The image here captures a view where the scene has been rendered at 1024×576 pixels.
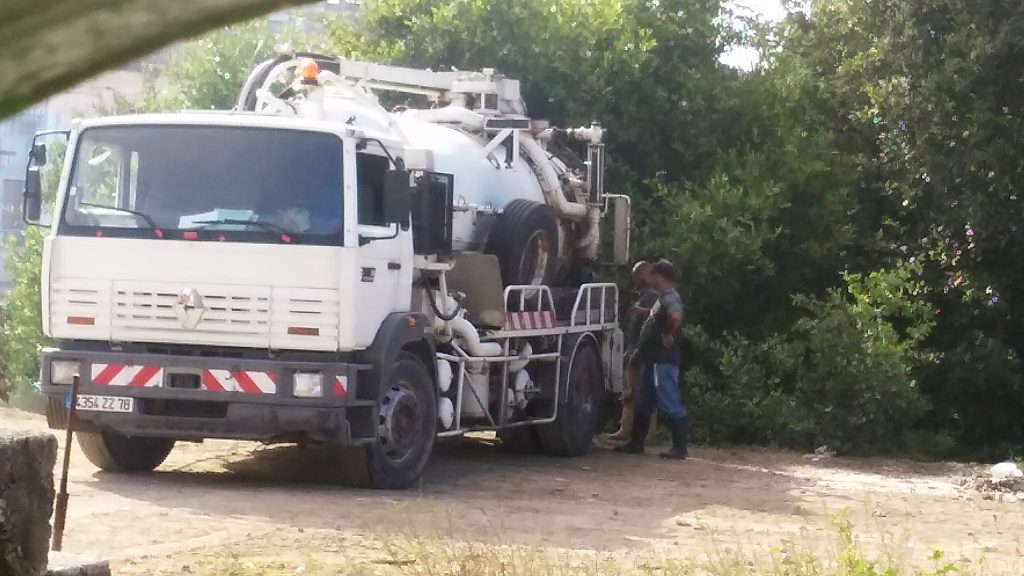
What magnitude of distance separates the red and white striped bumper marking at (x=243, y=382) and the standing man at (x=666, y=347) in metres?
4.90

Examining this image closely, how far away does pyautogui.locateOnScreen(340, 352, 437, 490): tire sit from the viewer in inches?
383

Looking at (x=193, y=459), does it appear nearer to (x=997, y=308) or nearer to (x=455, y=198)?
(x=455, y=198)

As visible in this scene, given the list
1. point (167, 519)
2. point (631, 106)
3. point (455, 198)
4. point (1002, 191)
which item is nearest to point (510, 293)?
A: point (455, 198)

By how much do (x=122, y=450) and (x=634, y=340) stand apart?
5.60 metres

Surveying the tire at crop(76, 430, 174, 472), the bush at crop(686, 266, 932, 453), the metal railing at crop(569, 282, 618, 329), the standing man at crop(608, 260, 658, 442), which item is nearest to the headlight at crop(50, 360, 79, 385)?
the tire at crop(76, 430, 174, 472)

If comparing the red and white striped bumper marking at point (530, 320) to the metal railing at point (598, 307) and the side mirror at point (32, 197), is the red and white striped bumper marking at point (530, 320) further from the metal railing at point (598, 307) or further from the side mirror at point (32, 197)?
the side mirror at point (32, 197)

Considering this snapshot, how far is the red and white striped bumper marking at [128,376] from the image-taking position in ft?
30.5

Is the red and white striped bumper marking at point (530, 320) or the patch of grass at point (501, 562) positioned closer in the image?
the patch of grass at point (501, 562)

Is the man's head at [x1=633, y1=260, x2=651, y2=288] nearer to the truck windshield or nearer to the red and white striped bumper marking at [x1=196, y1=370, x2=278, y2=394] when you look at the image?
the truck windshield

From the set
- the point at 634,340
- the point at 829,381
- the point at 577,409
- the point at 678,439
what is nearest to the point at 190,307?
the point at 577,409

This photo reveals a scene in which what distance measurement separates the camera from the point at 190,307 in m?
9.29

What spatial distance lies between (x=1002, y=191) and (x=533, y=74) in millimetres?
5075

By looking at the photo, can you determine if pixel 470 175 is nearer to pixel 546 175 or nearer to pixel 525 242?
pixel 525 242

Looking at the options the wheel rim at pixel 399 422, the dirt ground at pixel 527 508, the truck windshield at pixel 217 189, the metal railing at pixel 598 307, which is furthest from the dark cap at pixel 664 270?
the truck windshield at pixel 217 189
